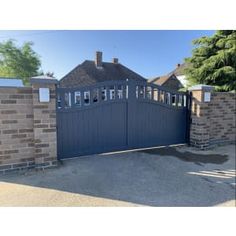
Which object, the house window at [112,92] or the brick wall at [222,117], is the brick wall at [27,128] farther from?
the brick wall at [222,117]

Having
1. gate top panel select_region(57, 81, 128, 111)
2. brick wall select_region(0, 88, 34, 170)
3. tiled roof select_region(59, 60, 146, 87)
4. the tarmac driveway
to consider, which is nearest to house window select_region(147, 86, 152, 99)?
gate top panel select_region(57, 81, 128, 111)

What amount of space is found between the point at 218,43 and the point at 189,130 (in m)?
5.22

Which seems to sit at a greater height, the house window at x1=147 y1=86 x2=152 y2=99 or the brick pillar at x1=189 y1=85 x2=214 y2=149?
the house window at x1=147 y1=86 x2=152 y2=99

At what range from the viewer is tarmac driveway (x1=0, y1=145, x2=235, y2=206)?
2.55 metres

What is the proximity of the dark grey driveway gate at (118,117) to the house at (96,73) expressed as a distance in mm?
12728

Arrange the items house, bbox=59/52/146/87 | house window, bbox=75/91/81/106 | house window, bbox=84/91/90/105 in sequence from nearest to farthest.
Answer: house window, bbox=75/91/81/106
house window, bbox=84/91/90/105
house, bbox=59/52/146/87

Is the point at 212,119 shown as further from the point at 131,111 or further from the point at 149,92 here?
the point at 131,111

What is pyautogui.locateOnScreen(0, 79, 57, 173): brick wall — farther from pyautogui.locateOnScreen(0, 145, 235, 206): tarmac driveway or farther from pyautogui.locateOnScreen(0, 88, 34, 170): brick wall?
pyautogui.locateOnScreen(0, 145, 235, 206): tarmac driveway

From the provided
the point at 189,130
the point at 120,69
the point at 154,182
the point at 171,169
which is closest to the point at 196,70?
the point at 189,130

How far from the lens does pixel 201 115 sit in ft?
16.8

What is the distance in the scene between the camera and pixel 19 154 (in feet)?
11.3

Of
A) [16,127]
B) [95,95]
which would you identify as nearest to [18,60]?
[95,95]

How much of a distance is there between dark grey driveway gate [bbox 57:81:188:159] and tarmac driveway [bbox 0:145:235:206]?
37 centimetres

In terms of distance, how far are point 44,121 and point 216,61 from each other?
7.63m
